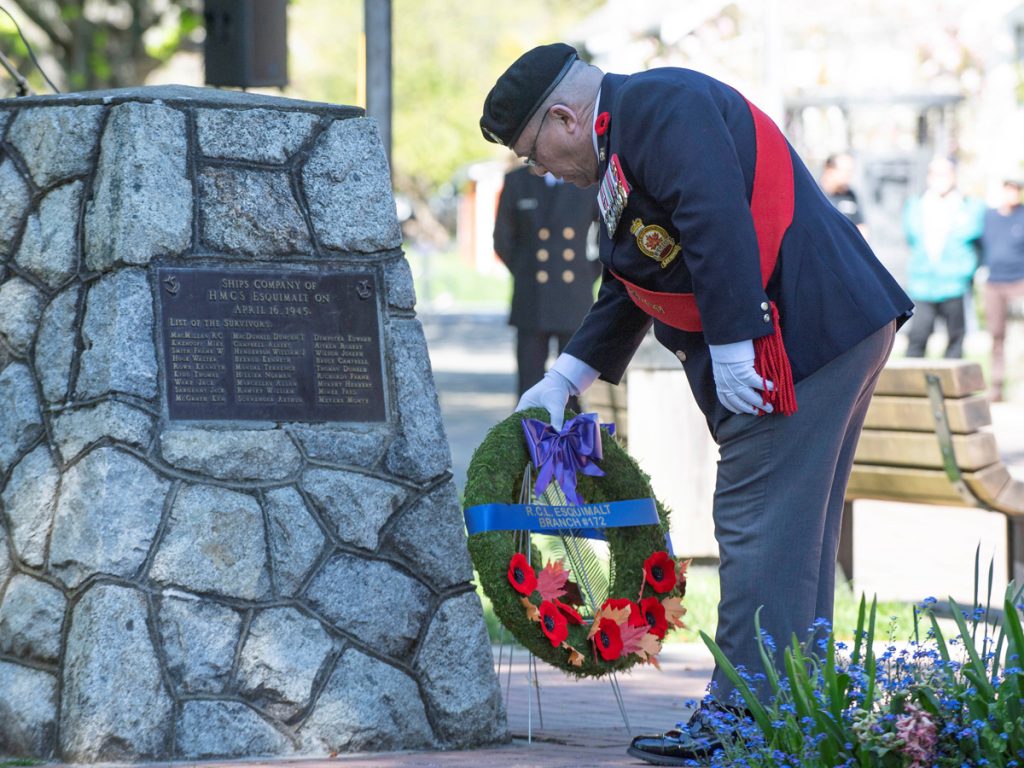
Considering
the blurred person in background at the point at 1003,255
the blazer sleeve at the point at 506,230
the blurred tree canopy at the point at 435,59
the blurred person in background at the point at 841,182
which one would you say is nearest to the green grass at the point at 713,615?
the blazer sleeve at the point at 506,230

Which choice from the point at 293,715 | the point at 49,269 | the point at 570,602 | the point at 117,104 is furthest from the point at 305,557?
the point at 117,104

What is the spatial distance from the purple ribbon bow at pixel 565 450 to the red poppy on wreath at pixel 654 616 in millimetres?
305

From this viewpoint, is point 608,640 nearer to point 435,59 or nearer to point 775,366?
point 775,366

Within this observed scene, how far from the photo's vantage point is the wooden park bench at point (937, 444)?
5.78 m

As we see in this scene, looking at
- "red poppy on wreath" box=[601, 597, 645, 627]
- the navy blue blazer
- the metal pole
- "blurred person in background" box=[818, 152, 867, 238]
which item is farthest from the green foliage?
"blurred person in background" box=[818, 152, 867, 238]

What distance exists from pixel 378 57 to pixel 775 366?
14.0 ft

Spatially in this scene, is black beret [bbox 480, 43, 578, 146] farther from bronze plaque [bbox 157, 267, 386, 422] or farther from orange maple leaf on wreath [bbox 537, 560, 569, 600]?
orange maple leaf on wreath [bbox 537, 560, 569, 600]

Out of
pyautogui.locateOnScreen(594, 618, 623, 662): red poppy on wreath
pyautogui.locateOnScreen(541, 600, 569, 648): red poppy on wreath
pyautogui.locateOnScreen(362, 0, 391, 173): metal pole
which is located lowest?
pyautogui.locateOnScreen(594, 618, 623, 662): red poppy on wreath

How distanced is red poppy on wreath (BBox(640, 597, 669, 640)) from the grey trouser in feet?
1.20

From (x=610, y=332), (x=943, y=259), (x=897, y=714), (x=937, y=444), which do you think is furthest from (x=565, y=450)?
(x=943, y=259)

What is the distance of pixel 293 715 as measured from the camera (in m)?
3.96

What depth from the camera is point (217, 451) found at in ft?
12.8

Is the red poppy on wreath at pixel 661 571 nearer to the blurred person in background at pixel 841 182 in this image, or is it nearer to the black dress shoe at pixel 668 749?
the black dress shoe at pixel 668 749

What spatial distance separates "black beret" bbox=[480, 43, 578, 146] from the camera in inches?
141
